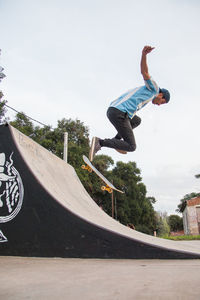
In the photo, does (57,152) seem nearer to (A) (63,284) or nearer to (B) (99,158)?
(B) (99,158)

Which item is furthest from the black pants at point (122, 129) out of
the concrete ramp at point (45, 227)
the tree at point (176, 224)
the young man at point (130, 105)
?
the tree at point (176, 224)

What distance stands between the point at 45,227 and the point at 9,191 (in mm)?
797

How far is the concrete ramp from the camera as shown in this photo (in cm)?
284

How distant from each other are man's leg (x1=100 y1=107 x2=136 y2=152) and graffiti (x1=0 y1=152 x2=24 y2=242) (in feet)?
5.14

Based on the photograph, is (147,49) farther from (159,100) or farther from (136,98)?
(159,100)

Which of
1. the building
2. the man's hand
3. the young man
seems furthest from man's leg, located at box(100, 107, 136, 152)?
the building

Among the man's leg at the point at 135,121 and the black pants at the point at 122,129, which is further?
the man's leg at the point at 135,121

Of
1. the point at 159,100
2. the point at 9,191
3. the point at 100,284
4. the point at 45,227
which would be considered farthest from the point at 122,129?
the point at 100,284

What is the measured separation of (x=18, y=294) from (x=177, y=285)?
3.26ft

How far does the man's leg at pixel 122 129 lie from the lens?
3613 millimetres

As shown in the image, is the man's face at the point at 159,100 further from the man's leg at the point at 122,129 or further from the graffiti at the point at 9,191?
the graffiti at the point at 9,191

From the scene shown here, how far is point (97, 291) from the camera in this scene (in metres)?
1.48

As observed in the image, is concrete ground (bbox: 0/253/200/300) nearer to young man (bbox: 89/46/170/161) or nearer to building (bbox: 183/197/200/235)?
young man (bbox: 89/46/170/161)

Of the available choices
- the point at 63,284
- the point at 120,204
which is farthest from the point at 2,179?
the point at 120,204
